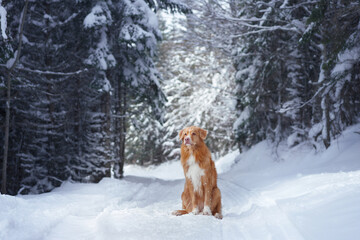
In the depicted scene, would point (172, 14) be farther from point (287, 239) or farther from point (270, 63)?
point (287, 239)

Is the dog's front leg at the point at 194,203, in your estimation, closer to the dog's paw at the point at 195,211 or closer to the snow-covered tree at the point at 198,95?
the dog's paw at the point at 195,211

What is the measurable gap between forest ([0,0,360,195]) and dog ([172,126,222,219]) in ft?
14.2

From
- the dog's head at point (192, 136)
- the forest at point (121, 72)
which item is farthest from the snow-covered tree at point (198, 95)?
the dog's head at point (192, 136)

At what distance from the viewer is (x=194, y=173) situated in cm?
532

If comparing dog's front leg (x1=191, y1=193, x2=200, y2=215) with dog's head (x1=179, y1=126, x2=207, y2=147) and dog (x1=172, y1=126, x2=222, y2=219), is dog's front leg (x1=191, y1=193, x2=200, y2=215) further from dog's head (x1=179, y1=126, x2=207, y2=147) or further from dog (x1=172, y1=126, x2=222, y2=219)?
dog's head (x1=179, y1=126, x2=207, y2=147)

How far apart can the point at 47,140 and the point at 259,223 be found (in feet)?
27.7

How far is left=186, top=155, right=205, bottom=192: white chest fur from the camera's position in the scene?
529 cm

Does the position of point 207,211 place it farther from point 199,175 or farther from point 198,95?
point 198,95

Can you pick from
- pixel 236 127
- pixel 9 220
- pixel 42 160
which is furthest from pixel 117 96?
pixel 9 220

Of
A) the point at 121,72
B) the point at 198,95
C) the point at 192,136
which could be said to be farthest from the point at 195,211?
the point at 198,95

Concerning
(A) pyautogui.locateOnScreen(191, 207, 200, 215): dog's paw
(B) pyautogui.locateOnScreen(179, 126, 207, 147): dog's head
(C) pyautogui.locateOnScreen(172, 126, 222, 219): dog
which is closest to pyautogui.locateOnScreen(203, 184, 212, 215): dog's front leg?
(C) pyautogui.locateOnScreen(172, 126, 222, 219): dog

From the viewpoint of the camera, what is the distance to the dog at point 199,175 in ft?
17.2

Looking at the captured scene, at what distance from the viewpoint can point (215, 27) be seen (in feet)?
46.4

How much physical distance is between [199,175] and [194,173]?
0.30 ft
